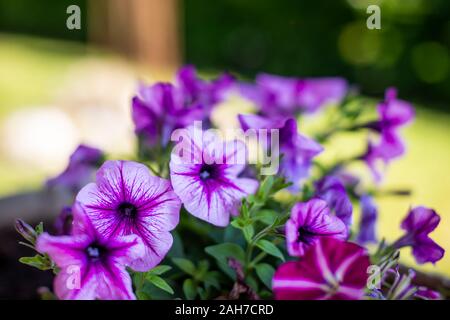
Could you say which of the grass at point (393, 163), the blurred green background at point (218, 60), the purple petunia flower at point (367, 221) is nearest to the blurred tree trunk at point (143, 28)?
the blurred green background at point (218, 60)

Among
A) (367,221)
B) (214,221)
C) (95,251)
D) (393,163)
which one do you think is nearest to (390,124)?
(367,221)

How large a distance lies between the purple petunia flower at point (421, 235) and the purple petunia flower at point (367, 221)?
11 centimetres

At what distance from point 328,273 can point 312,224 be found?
7 cm

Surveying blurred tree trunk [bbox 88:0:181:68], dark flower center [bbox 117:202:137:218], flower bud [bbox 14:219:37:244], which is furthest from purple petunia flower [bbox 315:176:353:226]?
blurred tree trunk [bbox 88:0:181:68]

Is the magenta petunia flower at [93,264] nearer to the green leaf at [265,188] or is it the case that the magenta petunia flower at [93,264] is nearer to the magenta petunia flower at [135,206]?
the magenta petunia flower at [135,206]

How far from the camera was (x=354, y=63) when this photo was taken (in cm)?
436

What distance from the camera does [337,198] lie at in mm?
749

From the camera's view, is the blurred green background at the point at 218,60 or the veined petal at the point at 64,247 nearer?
the veined petal at the point at 64,247

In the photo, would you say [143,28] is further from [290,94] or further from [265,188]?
[265,188]

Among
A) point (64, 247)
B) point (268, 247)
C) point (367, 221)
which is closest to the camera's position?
point (64, 247)

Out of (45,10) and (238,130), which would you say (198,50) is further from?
(238,130)

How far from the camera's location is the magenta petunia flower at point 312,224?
2.05 ft
